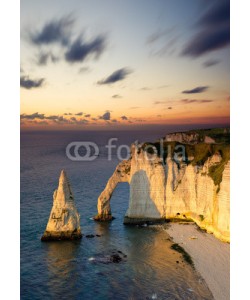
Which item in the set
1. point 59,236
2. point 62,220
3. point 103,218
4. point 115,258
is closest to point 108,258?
point 115,258

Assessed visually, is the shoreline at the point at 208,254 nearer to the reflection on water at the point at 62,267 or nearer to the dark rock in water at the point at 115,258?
the dark rock in water at the point at 115,258

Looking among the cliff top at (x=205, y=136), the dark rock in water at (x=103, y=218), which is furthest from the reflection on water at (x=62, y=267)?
the cliff top at (x=205, y=136)

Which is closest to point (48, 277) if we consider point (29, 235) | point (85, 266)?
point (85, 266)

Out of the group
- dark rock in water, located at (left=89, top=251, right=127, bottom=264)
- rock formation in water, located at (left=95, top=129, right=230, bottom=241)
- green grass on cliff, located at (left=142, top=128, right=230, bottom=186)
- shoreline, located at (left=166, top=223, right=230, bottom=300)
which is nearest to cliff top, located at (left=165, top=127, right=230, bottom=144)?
green grass on cliff, located at (left=142, top=128, right=230, bottom=186)

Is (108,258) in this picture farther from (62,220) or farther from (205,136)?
(205,136)

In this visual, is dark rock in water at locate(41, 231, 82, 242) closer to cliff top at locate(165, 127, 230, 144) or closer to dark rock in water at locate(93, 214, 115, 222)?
dark rock in water at locate(93, 214, 115, 222)
